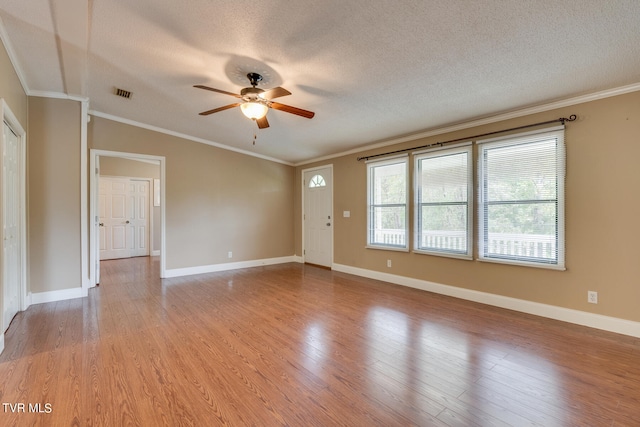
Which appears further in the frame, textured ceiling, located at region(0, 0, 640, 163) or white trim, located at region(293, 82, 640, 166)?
white trim, located at region(293, 82, 640, 166)

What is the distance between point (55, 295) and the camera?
3920 mm

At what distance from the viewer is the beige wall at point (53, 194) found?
3.78 m

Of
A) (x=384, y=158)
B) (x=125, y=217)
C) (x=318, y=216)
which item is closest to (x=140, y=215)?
(x=125, y=217)

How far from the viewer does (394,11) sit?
1.99 meters

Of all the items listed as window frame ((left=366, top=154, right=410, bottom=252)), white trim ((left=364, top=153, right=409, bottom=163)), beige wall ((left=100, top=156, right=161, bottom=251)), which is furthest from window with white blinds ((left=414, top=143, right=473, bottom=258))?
beige wall ((left=100, top=156, right=161, bottom=251))

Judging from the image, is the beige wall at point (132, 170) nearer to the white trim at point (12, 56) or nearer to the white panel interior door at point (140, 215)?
the white panel interior door at point (140, 215)

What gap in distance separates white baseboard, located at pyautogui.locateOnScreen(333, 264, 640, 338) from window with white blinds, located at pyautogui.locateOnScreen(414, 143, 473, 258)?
514 mm

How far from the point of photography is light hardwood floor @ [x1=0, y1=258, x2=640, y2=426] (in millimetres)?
1703

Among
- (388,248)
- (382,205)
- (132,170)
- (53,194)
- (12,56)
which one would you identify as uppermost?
(12,56)

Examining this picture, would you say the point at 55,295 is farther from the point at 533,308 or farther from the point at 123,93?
the point at 533,308

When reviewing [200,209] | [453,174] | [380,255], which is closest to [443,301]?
[380,255]

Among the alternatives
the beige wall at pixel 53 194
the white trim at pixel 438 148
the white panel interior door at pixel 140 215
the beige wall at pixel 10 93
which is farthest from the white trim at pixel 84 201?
the white trim at pixel 438 148

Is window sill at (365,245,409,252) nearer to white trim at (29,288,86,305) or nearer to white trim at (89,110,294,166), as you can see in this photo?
white trim at (89,110,294,166)

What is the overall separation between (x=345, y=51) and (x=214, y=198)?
418 cm
